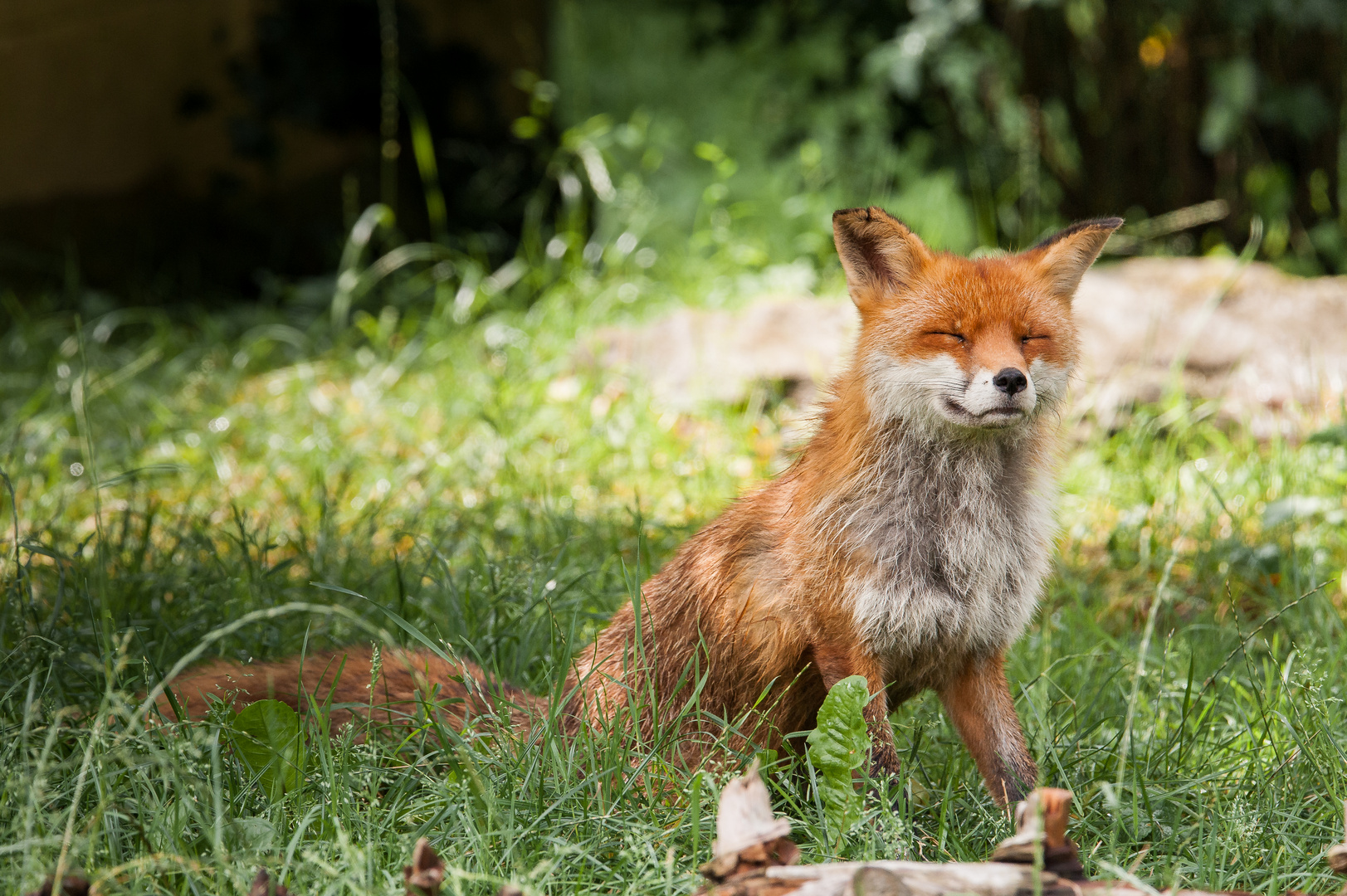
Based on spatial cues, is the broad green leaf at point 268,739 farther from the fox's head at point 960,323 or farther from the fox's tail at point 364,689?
the fox's head at point 960,323

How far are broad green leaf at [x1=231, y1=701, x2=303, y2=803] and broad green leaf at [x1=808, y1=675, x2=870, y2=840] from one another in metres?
1.15

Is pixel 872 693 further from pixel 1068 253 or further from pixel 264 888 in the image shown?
pixel 264 888

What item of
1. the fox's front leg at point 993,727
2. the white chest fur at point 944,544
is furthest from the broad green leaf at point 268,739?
the fox's front leg at point 993,727

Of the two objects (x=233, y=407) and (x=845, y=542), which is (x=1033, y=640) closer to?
(x=845, y=542)

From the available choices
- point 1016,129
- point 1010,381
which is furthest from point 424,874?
point 1016,129

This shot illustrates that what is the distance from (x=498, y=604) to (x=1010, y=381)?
1643mm

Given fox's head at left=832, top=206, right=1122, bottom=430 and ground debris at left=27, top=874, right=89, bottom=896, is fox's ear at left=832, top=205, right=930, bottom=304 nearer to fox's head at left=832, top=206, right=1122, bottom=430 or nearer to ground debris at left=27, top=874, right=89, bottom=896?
fox's head at left=832, top=206, right=1122, bottom=430

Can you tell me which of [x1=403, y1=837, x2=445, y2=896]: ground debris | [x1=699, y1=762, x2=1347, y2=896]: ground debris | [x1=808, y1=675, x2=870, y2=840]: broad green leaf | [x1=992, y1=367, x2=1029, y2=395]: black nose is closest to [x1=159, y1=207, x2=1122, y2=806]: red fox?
[x1=992, y1=367, x2=1029, y2=395]: black nose

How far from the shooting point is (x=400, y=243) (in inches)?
332

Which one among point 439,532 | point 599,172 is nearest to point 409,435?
point 439,532

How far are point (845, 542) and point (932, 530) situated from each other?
22 cm

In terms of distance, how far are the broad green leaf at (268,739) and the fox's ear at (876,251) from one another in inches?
65.9

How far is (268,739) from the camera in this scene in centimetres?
260

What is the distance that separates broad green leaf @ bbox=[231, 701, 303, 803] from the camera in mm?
2564
